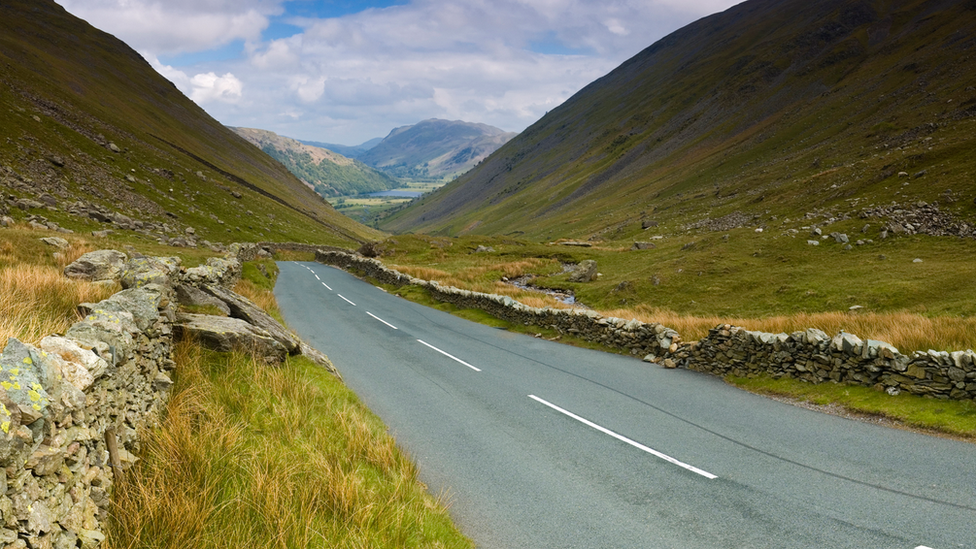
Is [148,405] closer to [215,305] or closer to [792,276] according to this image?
[215,305]

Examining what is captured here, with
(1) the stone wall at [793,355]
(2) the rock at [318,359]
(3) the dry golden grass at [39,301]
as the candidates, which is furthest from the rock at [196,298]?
(1) the stone wall at [793,355]

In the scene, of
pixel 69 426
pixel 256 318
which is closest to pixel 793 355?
pixel 256 318

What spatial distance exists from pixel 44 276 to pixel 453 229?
150 meters

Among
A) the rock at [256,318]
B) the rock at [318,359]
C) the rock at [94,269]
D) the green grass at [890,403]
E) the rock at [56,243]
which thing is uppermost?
the green grass at [890,403]

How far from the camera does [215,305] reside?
37.7ft

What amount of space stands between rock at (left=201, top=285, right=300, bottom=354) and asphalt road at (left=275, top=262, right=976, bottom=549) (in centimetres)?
199

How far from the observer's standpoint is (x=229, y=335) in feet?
31.3

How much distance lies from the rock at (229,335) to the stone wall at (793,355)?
10.9 m

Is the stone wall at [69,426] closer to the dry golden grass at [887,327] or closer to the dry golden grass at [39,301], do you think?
the dry golden grass at [39,301]

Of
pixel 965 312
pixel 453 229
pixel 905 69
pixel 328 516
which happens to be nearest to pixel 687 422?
pixel 328 516

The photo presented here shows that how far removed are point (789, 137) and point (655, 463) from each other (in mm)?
85583

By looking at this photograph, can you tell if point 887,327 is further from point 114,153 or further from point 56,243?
point 114,153

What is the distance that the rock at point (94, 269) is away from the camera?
10.8m

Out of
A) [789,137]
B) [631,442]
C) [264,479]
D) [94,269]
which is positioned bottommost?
[264,479]
